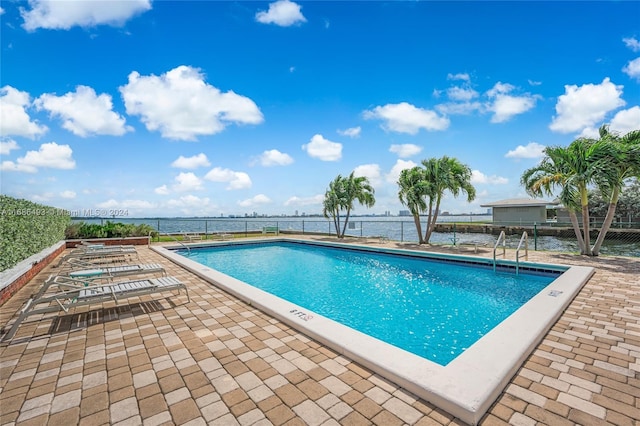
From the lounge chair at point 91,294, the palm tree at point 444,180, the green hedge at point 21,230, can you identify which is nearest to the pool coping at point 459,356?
the lounge chair at point 91,294

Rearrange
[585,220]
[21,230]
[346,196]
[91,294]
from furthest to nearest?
[346,196], [585,220], [21,230], [91,294]

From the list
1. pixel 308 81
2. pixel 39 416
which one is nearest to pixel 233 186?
pixel 308 81

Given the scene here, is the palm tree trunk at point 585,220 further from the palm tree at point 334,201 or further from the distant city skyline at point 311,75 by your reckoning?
the palm tree at point 334,201

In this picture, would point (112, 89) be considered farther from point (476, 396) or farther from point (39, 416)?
point (476, 396)

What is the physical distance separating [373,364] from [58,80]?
11829 mm

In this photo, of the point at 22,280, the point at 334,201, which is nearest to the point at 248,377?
the point at 22,280

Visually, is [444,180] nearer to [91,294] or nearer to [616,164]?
[616,164]

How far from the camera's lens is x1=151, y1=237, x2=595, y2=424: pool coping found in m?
2.24

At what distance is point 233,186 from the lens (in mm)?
23719

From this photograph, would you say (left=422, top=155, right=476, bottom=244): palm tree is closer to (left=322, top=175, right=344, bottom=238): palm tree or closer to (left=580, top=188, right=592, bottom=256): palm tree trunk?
(left=580, top=188, right=592, bottom=256): palm tree trunk

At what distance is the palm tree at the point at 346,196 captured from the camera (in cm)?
1789

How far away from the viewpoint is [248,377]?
8.55 feet

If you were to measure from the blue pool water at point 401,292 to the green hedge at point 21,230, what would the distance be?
4971mm

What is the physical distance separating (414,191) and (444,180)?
1378 millimetres
